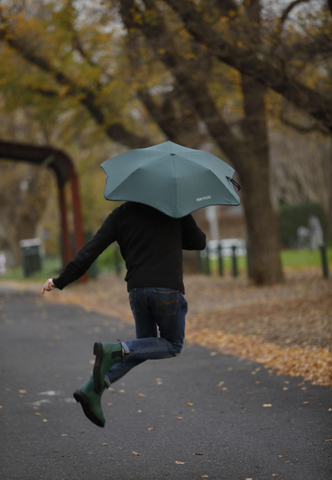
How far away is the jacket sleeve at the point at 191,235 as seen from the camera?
4250 millimetres

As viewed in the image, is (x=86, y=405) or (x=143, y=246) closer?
(x=86, y=405)

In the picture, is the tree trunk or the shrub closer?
the tree trunk

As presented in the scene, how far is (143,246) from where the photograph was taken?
409 centimetres

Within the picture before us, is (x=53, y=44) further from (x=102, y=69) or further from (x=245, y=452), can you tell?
(x=245, y=452)

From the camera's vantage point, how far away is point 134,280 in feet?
13.4

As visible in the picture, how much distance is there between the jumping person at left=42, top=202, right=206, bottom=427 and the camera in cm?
404

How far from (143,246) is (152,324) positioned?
0.56 metres

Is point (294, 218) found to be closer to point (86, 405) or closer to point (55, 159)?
point (55, 159)

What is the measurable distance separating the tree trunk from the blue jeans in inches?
424

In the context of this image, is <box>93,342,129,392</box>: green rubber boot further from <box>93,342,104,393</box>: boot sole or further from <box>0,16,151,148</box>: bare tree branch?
<box>0,16,151,148</box>: bare tree branch

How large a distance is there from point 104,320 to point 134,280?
8037 mm

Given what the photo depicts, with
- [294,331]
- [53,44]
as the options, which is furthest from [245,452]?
[53,44]

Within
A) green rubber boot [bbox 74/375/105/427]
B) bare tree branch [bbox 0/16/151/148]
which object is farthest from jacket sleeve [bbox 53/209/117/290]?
bare tree branch [bbox 0/16/151/148]

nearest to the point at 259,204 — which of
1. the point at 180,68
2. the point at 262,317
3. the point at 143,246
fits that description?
the point at 180,68
